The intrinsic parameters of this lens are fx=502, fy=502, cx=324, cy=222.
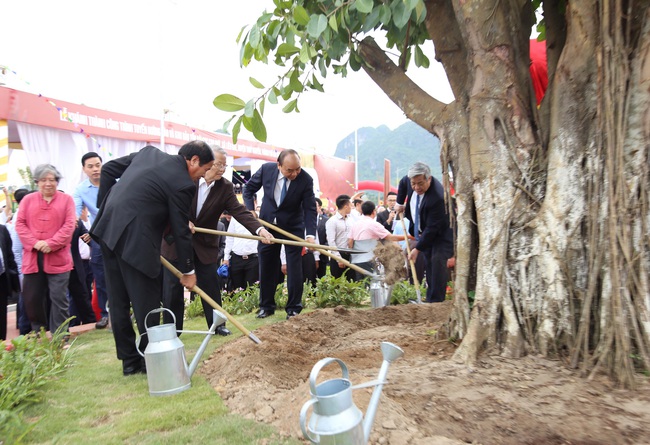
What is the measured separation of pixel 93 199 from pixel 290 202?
2.51 m

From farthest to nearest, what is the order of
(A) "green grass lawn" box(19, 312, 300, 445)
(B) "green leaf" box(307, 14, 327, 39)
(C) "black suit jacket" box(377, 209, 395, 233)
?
(C) "black suit jacket" box(377, 209, 395, 233) < (B) "green leaf" box(307, 14, 327, 39) < (A) "green grass lawn" box(19, 312, 300, 445)

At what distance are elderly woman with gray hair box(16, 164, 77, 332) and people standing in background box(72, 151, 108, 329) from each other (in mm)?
418

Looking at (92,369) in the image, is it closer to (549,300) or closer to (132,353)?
(132,353)

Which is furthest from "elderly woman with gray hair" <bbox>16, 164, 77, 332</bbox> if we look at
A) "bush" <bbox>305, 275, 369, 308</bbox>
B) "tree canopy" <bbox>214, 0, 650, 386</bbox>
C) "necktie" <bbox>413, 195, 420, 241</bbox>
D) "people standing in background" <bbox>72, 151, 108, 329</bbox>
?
"necktie" <bbox>413, 195, 420, 241</bbox>

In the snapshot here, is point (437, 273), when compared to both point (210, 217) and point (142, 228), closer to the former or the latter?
point (210, 217)

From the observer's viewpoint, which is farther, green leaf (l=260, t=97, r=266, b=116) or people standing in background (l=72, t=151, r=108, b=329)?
people standing in background (l=72, t=151, r=108, b=329)

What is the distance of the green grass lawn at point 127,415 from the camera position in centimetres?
275

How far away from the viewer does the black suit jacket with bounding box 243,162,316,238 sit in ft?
20.7

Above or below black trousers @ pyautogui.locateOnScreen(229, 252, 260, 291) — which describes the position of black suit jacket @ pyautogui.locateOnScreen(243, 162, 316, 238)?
above

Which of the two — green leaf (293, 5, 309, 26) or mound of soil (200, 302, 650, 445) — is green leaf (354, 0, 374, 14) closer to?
green leaf (293, 5, 309, 26)

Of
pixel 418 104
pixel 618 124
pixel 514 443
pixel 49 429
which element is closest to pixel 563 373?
pixel 514 443

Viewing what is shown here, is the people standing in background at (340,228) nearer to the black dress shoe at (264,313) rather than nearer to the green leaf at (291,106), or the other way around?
the black dress shoe at (264,313)

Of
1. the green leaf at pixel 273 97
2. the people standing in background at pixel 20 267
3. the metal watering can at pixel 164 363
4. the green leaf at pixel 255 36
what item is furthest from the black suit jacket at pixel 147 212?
the people standing in background at pixel 20 267

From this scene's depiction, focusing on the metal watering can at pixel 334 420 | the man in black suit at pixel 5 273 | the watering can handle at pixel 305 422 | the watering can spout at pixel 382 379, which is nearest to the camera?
the watering can handle at pixel 305 422
